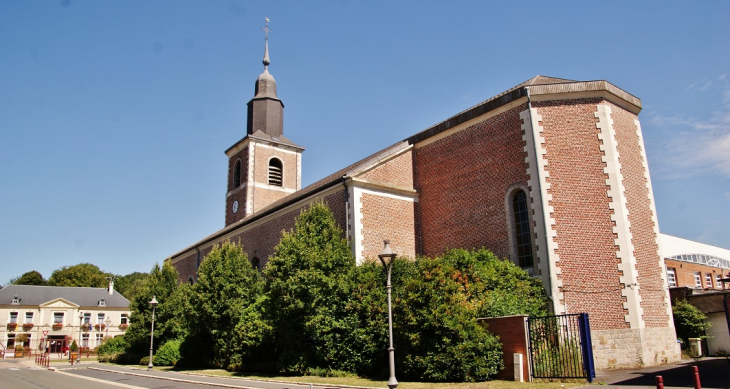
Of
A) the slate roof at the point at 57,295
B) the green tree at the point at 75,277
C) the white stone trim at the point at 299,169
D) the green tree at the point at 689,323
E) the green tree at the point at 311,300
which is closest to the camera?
the green tree at the point at 311,300

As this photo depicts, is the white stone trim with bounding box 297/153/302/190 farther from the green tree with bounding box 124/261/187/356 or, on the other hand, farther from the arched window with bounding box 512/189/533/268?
the arched window with bounding box 512/189/533/268

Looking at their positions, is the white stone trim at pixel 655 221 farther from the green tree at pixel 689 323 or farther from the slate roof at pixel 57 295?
the slate roof at pixel 57 295

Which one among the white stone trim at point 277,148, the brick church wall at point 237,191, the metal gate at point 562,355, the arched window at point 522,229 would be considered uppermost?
the white stone trim at point 277,148

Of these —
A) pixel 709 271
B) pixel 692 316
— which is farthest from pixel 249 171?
pixel 709 271

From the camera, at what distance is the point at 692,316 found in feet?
71.4

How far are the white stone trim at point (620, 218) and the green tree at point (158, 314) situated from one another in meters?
22.0

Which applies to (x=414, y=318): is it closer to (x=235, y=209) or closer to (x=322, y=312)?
(x=322, y=312)

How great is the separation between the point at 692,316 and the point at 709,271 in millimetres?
23455

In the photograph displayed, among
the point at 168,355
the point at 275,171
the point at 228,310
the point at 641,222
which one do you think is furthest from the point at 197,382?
the point at 275,171

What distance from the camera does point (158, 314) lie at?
29.0m

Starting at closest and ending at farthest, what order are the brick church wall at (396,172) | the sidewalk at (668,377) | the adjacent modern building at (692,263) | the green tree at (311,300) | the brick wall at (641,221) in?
the sidewalk at (668,377) → the green tree at (311,300) → the brick wall at (641,221) → the brick church wall at (396,172) → the adjacent modern building at (692,263)

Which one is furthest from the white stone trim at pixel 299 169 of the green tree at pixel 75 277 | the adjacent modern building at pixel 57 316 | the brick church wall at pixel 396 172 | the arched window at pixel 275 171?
the green tree at pixel 75 277

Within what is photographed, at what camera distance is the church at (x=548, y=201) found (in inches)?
638

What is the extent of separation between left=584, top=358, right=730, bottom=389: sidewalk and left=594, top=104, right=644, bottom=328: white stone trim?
5.74 feet
